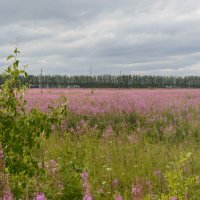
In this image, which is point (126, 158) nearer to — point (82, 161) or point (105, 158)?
point (105, 158)

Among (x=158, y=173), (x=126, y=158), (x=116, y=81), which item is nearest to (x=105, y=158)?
(x=126, y=158)

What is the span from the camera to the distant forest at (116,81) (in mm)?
91812

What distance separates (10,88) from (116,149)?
406cm

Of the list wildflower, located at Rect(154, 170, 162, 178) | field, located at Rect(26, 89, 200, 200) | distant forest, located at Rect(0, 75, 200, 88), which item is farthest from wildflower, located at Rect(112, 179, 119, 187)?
distant forest, located at Rect(0, 75, 200, 88)

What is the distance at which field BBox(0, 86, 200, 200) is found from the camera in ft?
13.1

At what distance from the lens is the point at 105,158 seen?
7055mm

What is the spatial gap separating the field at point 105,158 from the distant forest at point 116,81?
76.3 meters

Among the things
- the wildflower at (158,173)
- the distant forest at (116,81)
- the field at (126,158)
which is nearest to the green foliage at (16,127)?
the field at (126,158)

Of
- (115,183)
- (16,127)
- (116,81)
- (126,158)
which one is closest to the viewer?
(16,127)

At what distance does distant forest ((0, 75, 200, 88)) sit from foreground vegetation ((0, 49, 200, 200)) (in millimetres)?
80012

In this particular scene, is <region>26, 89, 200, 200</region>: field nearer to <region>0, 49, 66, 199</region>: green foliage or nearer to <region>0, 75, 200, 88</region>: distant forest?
<region>0, 49, 66, 199</region>: green foliage

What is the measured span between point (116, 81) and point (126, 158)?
88.7 meters

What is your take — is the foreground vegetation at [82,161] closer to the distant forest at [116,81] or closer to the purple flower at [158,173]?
the purple flower at [158,173]

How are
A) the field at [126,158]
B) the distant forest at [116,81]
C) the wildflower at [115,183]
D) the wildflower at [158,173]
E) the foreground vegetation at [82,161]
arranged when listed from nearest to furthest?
the foreground vegetation at [82,161]
the field at [126,158]
the wildflower at [115,183]
the wildflower at [158,173]
the distant forest at [116,81]
